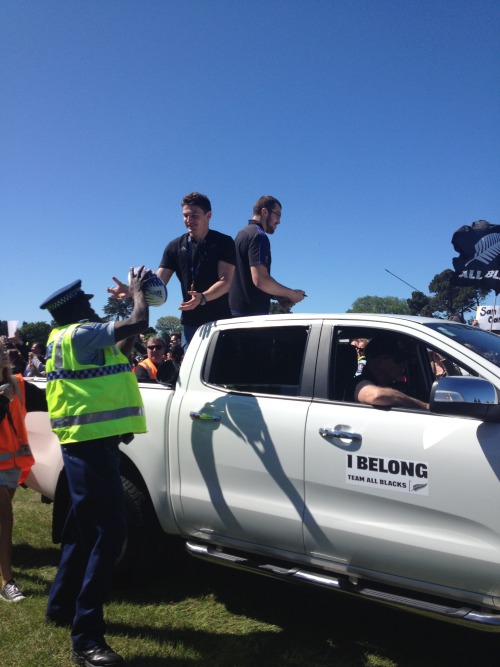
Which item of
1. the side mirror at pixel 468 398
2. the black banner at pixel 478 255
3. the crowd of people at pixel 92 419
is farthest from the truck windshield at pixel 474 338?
the black banner at pixel 478 255

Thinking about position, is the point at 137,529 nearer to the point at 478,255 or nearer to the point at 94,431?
the point at 94,431

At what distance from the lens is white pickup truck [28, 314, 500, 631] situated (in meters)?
2.66

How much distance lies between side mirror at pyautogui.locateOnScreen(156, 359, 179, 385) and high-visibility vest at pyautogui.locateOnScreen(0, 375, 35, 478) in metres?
0.99

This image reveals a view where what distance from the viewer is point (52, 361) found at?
3189 millimetres

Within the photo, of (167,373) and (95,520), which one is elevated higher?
(167,373)

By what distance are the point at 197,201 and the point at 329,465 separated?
2476 mm

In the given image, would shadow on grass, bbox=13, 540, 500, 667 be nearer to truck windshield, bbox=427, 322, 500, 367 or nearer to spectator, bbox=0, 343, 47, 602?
spectator, bbox=0, 343, 47, 602

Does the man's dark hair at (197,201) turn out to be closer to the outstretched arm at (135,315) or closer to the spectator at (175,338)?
the outstretched arm at (135,315)

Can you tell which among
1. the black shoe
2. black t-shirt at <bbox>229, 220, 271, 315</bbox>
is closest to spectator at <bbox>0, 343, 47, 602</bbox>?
the black shoe

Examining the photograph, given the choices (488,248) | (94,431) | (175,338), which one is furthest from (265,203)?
(488,248)

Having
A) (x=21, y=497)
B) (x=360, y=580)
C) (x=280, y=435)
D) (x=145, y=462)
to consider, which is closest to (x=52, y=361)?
(x=145, y=462)

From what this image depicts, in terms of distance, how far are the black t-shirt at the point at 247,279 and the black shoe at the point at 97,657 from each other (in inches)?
107

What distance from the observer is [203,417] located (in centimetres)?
359

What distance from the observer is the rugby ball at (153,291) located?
325 cm
